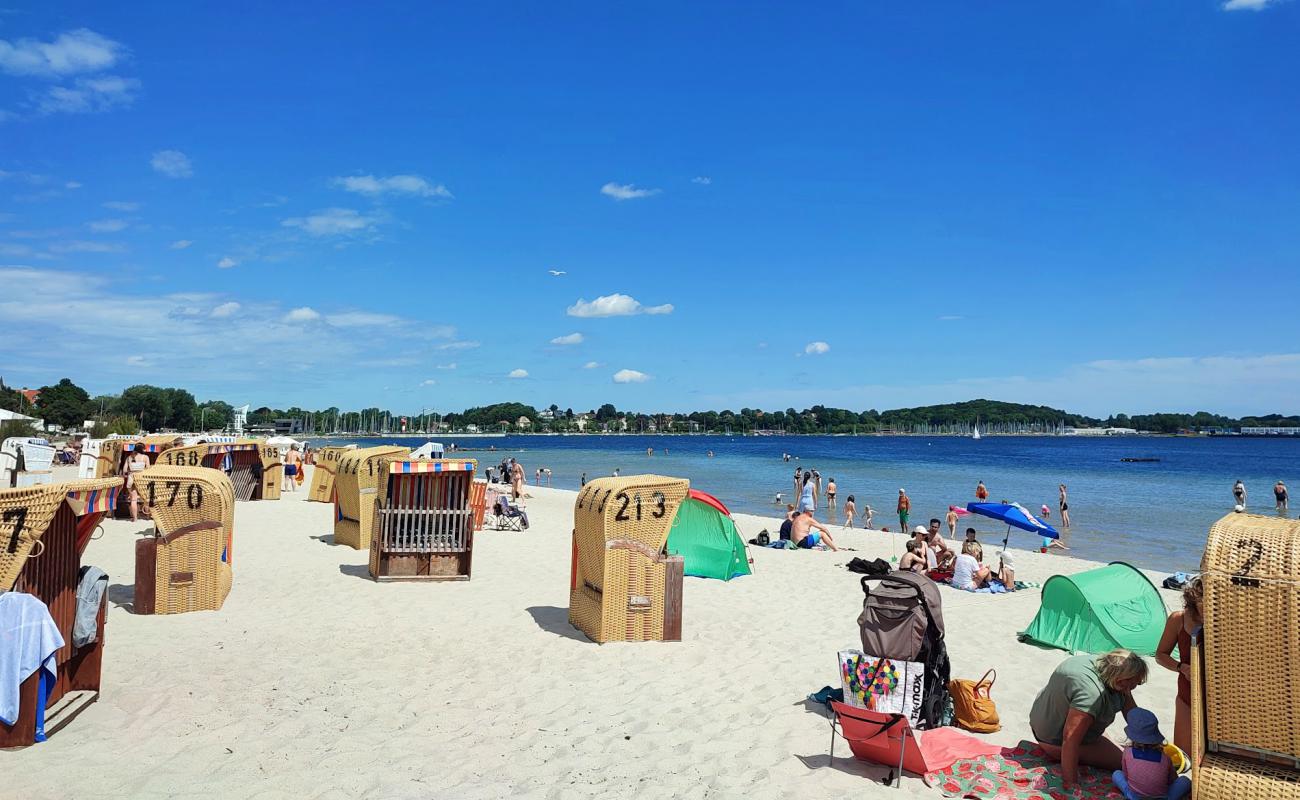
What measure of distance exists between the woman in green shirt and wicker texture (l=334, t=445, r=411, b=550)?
1075 cm

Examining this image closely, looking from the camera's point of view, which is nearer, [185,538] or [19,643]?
[19,643]

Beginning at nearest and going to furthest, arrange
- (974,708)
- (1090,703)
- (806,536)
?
(1090,703)
(974,708)
(806,536)

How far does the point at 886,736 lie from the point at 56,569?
5765mm

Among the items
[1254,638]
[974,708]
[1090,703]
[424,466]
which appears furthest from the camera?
[424,466]

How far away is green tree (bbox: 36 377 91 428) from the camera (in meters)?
78.8

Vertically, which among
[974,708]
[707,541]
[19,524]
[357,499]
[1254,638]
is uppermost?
[19,524]

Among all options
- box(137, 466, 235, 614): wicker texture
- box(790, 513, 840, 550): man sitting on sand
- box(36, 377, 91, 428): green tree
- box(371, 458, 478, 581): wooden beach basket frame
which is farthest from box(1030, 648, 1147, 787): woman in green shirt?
box(36, 377, 91, 428): green tree

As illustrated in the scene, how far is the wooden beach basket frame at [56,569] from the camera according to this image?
5184mm

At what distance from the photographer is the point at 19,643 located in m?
5.08

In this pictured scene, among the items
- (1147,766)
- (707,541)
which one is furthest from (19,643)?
(707,541)

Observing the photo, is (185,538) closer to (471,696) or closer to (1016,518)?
(471,696)

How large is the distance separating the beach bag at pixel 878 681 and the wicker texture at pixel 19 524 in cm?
536

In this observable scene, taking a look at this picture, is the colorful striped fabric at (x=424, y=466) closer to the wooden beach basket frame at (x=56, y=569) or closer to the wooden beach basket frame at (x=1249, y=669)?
the wooden beach basket frame at (x=56, y=569)

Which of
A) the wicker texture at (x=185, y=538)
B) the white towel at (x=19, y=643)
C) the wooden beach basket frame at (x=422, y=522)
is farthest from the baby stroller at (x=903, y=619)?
the wicker texture at (x=185, y=538)
